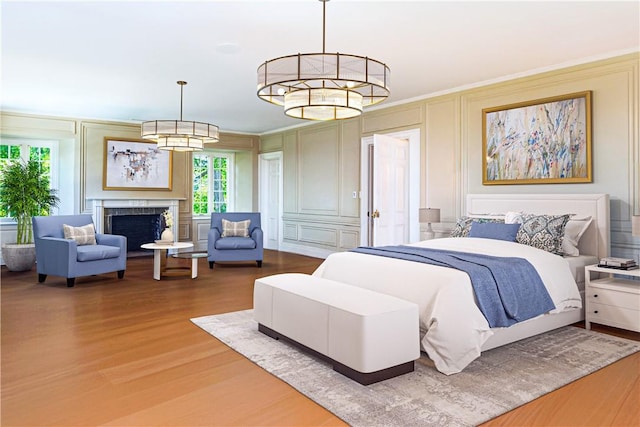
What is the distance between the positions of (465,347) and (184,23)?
319 cm

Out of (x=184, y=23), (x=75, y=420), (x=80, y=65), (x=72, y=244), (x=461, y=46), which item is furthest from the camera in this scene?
(x=72, y=244)

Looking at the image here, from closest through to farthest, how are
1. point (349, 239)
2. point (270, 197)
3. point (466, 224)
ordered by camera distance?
point (466, 224)
point (349, 239)
point (270, 197)

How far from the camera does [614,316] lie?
363 centimetres

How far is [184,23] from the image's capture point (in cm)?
356

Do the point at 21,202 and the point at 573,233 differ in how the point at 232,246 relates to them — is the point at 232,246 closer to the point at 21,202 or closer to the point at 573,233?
the point at 21,202

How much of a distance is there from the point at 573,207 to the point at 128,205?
687cm

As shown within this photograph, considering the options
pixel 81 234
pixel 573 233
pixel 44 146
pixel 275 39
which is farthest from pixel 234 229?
pixel 573 233

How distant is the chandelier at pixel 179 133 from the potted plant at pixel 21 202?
7.84 feet

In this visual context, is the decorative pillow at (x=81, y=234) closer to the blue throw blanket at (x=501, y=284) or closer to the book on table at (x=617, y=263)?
the blue throw blanket at (x=501, y=284)

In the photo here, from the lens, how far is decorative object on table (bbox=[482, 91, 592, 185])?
4.48 metres

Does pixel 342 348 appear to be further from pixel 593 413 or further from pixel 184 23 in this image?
pixel 184 23

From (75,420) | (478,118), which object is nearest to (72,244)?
(75,420)

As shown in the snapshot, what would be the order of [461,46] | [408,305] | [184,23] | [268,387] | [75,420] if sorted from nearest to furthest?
1. [75,420]
2. [268,387]
3. [408,305]
4. [184,23]
5. [461,46]

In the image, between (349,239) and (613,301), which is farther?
(349,239)
